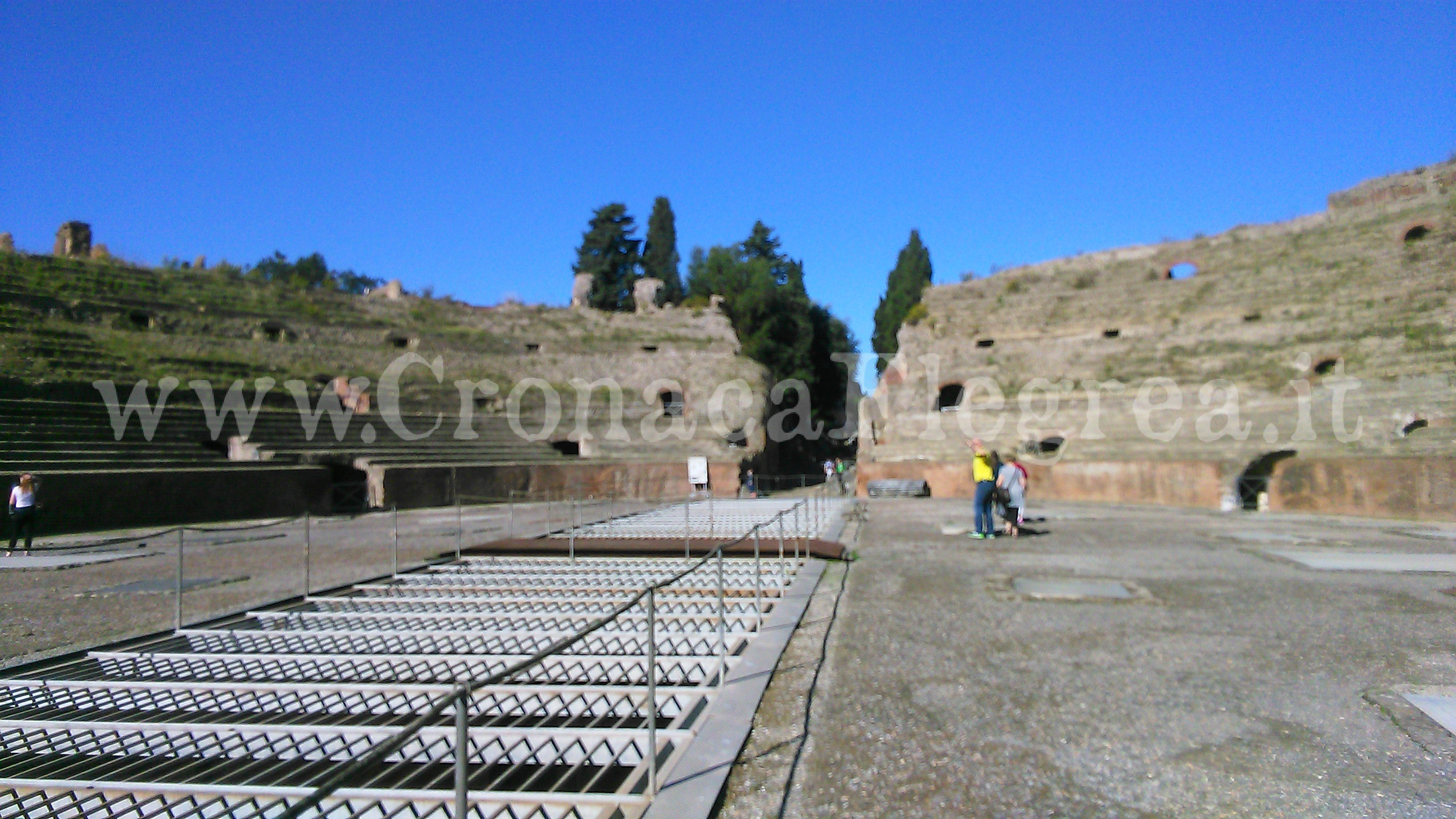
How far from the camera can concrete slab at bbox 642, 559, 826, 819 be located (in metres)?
3.15

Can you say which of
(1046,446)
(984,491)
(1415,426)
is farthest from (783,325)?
(984,491)

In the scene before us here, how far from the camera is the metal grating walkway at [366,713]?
3.25 metres

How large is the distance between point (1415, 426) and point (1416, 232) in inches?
442

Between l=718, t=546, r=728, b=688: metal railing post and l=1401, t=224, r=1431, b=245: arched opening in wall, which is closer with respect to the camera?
l=718, t=546, r=728, b=688: metal railing post

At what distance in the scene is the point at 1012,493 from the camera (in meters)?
13.2

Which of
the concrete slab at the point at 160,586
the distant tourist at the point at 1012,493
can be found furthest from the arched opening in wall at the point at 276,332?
the distant tourist at the point at 1012,493

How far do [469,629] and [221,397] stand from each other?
2115 centimetres

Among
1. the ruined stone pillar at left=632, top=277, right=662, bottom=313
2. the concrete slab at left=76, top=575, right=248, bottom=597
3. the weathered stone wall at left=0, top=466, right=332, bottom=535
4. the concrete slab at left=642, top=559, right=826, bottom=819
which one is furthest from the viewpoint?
the ruined stone pillar at left=632, top=277, right=662, bottom=313

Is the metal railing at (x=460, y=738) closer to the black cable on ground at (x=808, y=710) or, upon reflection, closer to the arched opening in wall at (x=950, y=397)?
the black cable on ground at (x=808, y=710)

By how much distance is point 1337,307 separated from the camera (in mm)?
24547

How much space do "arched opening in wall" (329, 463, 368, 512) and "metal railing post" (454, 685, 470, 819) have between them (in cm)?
2081

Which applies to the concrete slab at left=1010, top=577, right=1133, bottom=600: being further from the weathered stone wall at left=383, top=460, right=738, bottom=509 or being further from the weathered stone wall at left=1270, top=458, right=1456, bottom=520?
the weathered stone wall at left=383, top=460, right=738, bottom=509

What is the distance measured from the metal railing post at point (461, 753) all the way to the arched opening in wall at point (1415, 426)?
73.3 feet

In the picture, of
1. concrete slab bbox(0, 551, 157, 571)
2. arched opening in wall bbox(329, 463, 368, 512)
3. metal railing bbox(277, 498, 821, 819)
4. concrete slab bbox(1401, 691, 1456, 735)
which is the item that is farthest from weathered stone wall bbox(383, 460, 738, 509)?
concrete slab bbox(1401, 691, 1456, 735)
